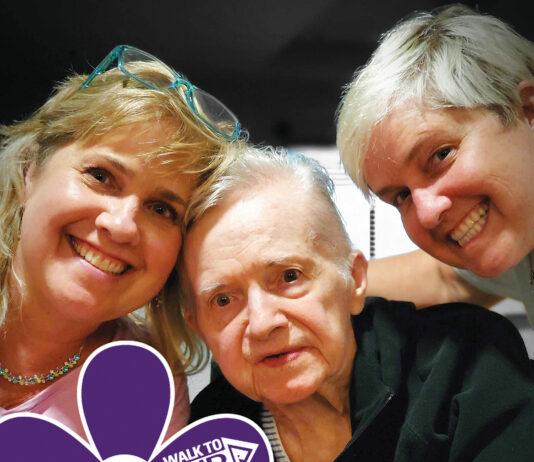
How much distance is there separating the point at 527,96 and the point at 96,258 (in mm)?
854

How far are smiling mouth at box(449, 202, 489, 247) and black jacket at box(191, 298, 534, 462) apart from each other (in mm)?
149

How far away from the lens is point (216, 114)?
45.1 inches

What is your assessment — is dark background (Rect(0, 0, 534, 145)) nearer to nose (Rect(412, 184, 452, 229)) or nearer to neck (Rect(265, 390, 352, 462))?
nose (Rect(412, 184, 452, 229))

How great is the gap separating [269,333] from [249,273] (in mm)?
112

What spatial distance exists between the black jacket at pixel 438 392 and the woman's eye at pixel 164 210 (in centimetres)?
39

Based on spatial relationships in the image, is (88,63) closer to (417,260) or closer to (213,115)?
(213,115)

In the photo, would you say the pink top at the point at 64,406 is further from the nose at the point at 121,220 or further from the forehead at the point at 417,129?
the forehead at the point at 417,129

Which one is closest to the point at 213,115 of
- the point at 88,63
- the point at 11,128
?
the point at 88,63

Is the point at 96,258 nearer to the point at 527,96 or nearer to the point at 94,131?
the point at 94,131

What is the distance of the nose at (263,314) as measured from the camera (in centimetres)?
→ 88

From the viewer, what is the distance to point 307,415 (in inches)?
39.3

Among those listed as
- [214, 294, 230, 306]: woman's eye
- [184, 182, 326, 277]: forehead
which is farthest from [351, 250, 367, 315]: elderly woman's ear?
[214, 294, 230, 306]: woman's eye

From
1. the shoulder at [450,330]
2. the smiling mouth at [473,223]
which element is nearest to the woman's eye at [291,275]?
the shoulder at [450,330]

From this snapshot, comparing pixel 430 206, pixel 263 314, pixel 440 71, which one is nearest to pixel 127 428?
pixel 263 314
